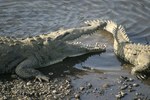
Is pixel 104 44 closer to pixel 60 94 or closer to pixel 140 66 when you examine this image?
pixel 140 66

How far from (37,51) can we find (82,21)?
3451mm

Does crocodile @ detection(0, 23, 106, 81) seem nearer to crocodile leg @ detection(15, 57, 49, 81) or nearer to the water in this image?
crocodile leg @ detection(15, 57, 49, 81)

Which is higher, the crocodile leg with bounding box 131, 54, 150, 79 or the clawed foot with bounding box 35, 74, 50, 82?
the crocodile leg with bounding box 131, 54, 150, 79

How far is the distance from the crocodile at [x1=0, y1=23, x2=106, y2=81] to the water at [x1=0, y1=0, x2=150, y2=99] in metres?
0.25

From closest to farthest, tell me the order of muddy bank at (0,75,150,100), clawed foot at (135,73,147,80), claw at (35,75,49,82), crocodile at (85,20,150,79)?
muddy bank at (0,75,150,100), claw at (35,75,49,82), clawed foot at (135,73,147,80), crocodile at (85,20,150,79)

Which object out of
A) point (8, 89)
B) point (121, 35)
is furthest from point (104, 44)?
point (8, 89)

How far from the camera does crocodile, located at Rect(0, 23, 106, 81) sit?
17.4ft

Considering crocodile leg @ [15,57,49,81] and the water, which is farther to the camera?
the water

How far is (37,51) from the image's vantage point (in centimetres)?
568

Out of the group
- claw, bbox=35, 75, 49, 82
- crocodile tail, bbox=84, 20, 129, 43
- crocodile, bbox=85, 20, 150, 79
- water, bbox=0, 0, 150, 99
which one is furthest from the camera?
crocodile tail, bbox=84, 20, 129, 43

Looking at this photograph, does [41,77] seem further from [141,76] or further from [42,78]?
[141,76]

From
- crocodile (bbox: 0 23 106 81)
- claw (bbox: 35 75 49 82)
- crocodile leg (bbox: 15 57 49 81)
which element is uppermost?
crocodile (bbox: 0 23 106 81)

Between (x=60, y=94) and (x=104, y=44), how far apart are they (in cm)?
289

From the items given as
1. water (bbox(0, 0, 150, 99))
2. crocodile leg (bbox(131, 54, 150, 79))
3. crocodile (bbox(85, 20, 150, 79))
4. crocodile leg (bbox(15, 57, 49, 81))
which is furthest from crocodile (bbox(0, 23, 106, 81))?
crocodile leg (bbox(131, 54, 150, 79))
